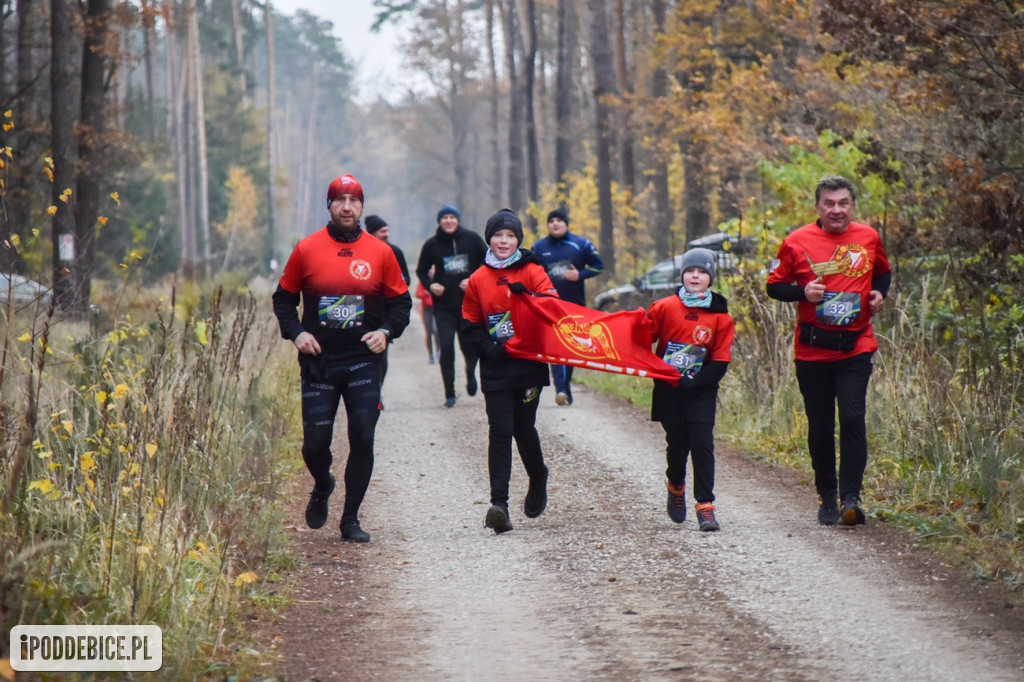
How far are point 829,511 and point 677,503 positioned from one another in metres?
0.95

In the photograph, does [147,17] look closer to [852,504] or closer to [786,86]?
[786,86]

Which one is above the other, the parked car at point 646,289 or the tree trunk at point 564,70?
the tree trunk at point 564,70

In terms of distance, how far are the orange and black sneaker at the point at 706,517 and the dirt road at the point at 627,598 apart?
0.09m

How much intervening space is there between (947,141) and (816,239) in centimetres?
392

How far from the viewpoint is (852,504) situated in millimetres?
7391

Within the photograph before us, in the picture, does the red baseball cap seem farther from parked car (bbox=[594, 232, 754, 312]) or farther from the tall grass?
parked car (bbox=[594, 232, 754, 312])

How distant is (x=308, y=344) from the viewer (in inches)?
275

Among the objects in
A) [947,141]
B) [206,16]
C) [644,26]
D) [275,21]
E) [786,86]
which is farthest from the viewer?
[275,21]

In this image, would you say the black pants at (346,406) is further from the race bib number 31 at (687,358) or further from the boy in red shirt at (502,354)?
the race bib number 31 at (687,358)

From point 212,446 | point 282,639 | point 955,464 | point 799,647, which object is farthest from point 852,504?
point 212,446

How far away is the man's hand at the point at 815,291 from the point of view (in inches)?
282

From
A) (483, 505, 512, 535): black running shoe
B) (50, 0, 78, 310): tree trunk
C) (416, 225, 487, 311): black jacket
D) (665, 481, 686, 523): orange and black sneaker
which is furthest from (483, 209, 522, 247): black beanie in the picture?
(50, 0, 78, 310): tree trunk

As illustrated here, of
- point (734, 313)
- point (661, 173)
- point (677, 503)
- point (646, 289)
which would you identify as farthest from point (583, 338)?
point (661, 173)

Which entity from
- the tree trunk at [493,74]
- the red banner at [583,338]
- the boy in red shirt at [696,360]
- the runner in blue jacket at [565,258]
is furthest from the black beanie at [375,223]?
the tree trunk at [493,74]
